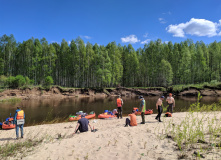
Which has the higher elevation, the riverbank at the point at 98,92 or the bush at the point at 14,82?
the bush at the point at 14,82

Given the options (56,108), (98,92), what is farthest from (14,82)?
(98,92)

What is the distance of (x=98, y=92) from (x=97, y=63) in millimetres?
10355

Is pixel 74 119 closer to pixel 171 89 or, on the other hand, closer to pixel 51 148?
pixel 51 148

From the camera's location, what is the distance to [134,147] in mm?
4895

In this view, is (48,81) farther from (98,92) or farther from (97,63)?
(97,63)

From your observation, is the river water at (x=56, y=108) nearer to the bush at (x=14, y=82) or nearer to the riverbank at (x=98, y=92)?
the riverbank at (x=98, y=92)

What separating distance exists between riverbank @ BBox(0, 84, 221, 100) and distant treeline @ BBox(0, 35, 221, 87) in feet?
13.6

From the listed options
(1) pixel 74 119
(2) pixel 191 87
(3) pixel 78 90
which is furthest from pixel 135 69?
(1) pixel 74 119

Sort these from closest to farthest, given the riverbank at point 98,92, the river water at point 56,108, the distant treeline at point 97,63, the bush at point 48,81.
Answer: the river water at point 56,108, the riverbank at point 98,92, the bush at point 48,81, the distant treeline at point 97,63

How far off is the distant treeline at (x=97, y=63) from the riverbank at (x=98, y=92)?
13.6 feet

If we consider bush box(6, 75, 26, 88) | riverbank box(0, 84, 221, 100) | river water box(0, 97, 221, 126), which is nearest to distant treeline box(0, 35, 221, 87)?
riverbank box(0, 84, 221, 100)

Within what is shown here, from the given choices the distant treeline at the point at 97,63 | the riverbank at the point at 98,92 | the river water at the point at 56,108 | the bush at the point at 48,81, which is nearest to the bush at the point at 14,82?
the riverbank at the point at 98,92

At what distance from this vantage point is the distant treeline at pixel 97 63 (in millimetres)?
42156

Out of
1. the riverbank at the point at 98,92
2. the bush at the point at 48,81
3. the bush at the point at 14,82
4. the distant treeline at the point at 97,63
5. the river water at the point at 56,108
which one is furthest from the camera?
the distant treeline at the point at 97,63
